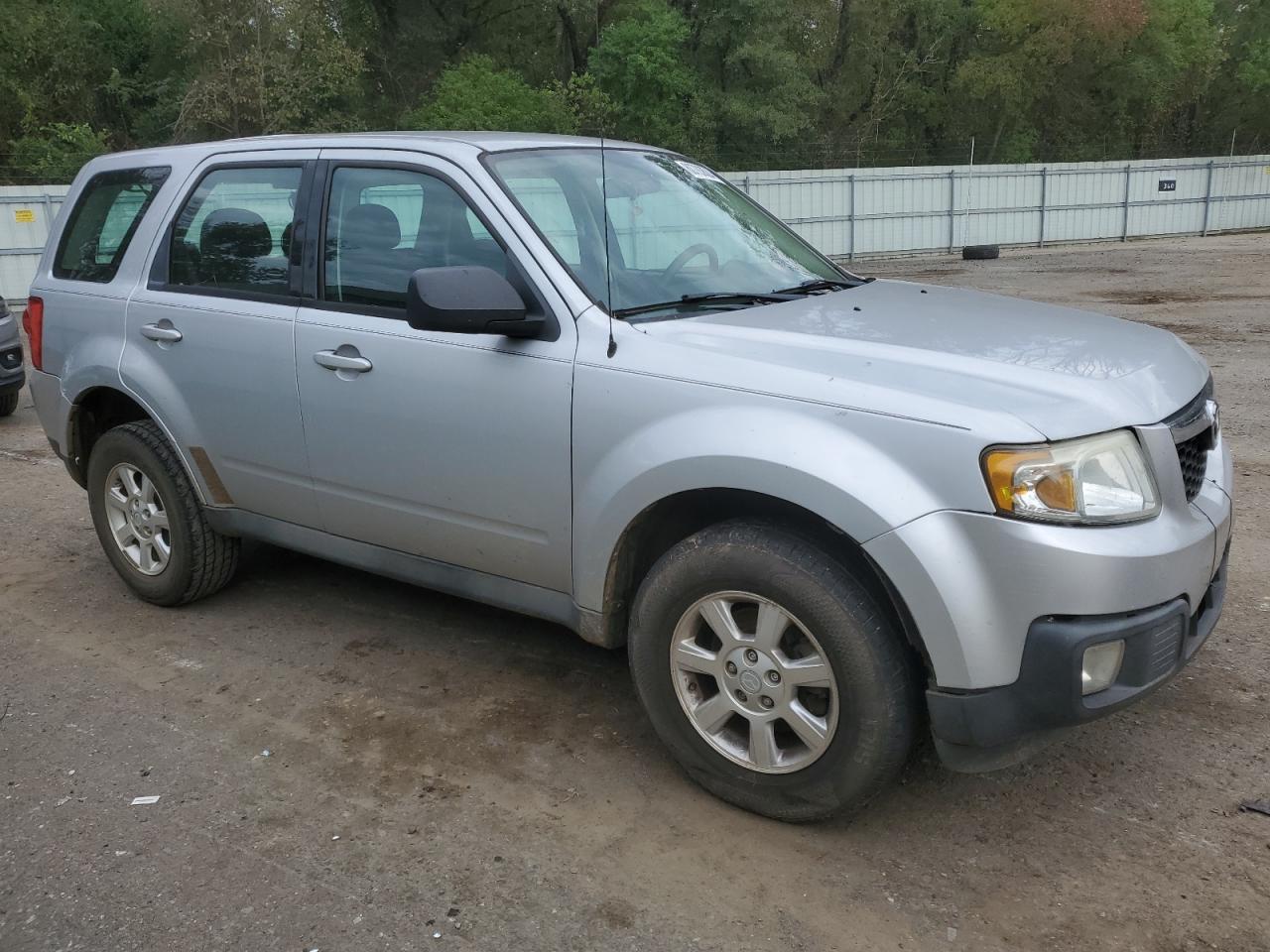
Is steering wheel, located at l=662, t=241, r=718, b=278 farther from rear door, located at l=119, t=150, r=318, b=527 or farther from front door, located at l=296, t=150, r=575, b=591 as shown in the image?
rear door, located at l=119, t=150, r=318, b=527

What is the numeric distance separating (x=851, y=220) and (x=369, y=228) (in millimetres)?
22563

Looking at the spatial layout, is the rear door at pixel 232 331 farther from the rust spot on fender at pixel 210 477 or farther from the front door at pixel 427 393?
the front door at pixel 427 393

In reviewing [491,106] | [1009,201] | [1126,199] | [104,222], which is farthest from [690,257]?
[491,106]

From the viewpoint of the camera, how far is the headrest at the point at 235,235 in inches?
168

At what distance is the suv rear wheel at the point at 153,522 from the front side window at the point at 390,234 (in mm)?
1235

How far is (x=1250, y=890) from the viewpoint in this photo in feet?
9.34

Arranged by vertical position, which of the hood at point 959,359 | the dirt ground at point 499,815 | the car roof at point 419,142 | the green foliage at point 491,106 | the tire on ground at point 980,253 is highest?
the green foliage at point 491,106

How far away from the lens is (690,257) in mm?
3863

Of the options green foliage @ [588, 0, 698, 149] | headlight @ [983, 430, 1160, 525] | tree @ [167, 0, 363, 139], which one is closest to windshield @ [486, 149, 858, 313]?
headlight @ [983, 430, 1160, 525]

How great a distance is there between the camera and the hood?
2.77 m

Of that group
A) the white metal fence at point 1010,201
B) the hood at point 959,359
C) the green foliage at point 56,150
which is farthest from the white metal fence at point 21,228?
the hood at point 959,359

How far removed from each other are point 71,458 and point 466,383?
2482 millimetres

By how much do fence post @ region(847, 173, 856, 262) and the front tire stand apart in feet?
76.1

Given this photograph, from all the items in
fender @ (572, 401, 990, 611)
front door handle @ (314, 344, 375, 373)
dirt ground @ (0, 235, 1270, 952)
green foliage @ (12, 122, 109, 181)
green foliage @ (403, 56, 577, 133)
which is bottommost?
dirt ground @ (0, 235, 1270, 952)
